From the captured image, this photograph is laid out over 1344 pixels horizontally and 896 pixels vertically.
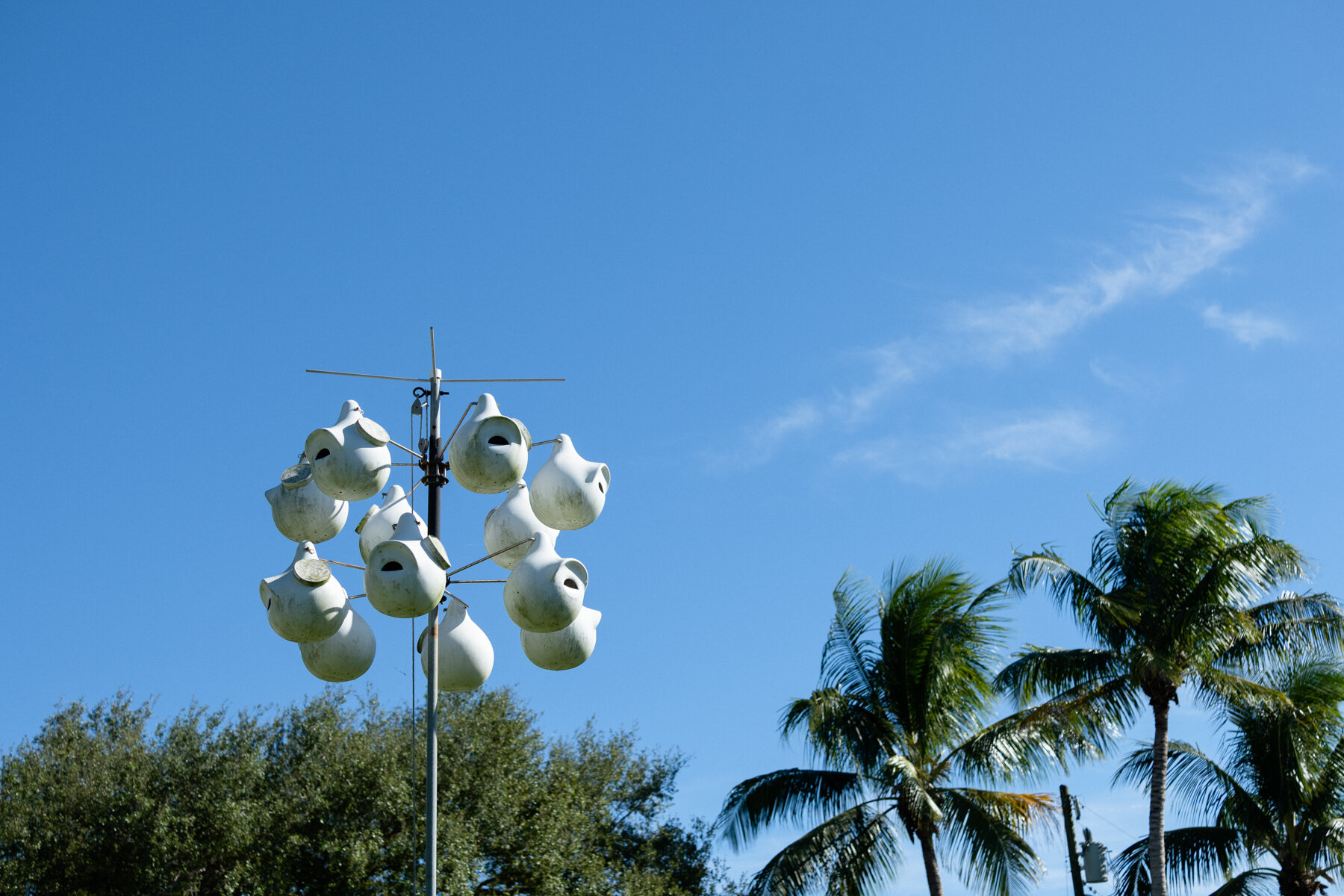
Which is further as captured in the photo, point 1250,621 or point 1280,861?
point 1280,861

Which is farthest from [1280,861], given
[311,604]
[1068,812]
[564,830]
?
[311,604]

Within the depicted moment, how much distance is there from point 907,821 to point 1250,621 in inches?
212

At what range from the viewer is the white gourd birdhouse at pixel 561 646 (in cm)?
718

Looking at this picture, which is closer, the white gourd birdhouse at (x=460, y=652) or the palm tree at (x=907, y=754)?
the white gourd birdhouse at (x=460, y=652)

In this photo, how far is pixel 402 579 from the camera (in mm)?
6570

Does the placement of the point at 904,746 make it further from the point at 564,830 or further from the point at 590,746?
the point at 590,746

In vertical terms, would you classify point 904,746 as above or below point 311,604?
above

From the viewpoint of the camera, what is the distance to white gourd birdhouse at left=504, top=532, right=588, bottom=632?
689 centimetres

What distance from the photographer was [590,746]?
986 inches

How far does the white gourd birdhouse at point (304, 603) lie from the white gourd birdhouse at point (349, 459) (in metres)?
0.47

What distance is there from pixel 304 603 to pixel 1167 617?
15.0 meters

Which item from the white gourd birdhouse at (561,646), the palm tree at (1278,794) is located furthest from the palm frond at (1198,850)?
the white gourd birdhouse at (561,646)

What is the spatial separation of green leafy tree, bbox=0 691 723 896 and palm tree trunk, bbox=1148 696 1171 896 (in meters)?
7.68

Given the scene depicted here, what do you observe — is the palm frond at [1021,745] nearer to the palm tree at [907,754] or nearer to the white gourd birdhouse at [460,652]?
the palm tree at [907,754]
